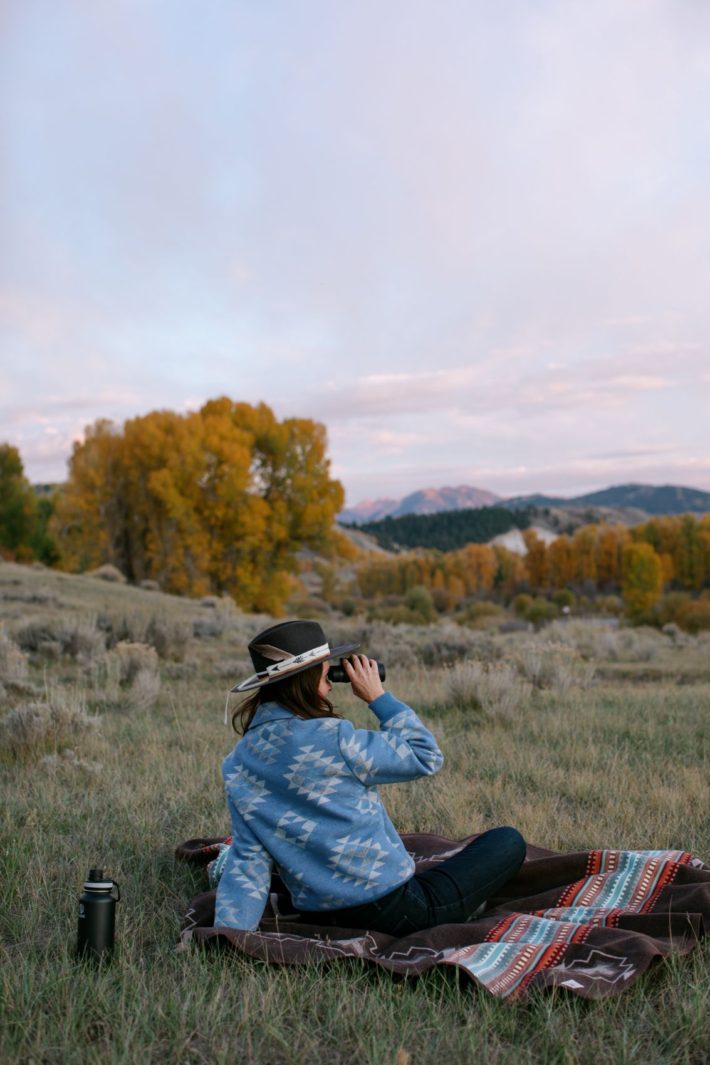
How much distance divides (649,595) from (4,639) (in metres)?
73.0

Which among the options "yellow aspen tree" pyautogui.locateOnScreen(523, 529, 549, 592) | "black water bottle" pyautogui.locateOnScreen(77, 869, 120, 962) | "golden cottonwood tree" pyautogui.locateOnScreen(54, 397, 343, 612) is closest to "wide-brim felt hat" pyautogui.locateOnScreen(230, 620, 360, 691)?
"black water bottle" pyautogui.locateOnScreen(77, 869, 120, 962)

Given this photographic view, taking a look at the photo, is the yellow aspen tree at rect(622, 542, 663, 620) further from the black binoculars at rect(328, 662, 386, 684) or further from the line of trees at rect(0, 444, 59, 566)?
the black binoculars at rect(328, 662, 386, 684)

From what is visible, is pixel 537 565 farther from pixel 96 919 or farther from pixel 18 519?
pixel 96 919

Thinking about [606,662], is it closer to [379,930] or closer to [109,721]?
[109,721]

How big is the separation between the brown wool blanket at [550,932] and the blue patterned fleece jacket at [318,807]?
0.57 feet

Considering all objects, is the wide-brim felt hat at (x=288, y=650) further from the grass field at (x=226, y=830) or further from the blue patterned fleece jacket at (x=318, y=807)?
the grass field at (x=226, y=830)

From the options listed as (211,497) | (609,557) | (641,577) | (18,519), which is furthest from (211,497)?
(609,557)

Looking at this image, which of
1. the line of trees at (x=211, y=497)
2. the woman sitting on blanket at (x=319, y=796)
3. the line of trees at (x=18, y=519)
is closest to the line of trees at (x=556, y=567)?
the line of trees at (x=18, y=519)

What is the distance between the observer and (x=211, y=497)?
1618 inches

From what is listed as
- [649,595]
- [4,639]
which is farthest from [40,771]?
[649,595]

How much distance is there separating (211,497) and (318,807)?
38.2 meters

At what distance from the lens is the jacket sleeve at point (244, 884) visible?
3609mm

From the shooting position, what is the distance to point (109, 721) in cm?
843

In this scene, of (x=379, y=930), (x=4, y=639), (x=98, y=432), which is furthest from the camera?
(x=98, y=432)
